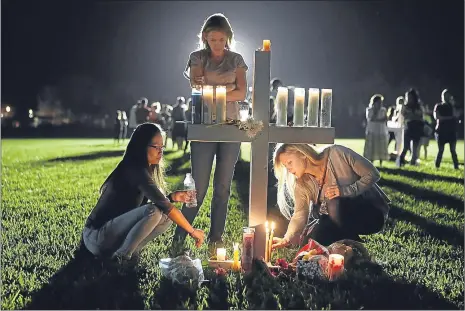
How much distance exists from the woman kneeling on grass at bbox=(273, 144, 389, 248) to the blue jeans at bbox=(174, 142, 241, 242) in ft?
1.52

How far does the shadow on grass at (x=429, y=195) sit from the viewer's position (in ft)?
28.8

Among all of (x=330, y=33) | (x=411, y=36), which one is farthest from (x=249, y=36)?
(x=411, y=36)

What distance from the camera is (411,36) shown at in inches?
1898

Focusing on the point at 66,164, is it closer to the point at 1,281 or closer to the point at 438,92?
the point at 1,281

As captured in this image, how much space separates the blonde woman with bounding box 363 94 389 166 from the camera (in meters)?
15.1

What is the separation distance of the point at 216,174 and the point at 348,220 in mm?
1230

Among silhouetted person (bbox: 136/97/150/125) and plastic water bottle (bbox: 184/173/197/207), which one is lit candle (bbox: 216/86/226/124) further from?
silhouetted person (bbox: 136/97/150/125)

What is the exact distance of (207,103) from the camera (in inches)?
196

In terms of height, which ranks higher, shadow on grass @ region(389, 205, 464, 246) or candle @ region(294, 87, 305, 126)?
candle @ region(294, 87, 305, 126)

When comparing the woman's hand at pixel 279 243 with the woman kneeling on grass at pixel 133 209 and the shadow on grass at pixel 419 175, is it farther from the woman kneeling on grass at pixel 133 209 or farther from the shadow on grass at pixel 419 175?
the shadow on grass at pixel 419 175

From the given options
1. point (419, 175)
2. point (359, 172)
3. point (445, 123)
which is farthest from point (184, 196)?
point (445, 123)

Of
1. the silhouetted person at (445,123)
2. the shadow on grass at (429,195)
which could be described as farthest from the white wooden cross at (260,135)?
the silhouetted person at (445,123)

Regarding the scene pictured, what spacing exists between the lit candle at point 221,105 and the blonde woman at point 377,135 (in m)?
10.5

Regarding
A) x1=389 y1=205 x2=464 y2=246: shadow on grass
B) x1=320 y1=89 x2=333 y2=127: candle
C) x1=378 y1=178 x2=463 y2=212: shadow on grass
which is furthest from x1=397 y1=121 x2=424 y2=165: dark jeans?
x1=320 y1=89 x2=333 y2=127: candle
